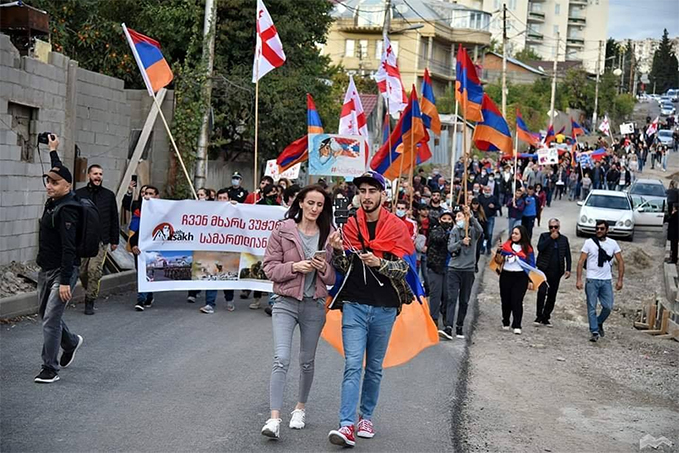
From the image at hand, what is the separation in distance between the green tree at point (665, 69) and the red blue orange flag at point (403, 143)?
480 ft

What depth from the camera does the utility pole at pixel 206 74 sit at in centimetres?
1992

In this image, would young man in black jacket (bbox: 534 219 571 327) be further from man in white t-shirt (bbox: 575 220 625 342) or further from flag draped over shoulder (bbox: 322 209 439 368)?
→ flag draped over shoulder (bbox: 322 209 439 368)

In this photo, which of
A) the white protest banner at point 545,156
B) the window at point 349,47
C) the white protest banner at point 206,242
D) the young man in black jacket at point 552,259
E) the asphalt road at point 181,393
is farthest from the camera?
the window at point 349,47

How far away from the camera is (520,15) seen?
344 feet

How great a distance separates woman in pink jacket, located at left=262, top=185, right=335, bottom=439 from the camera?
717 cm

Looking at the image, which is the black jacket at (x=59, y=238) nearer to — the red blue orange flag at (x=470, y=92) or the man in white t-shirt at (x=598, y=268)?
the man in white t-shirt at (x=598, y=268)

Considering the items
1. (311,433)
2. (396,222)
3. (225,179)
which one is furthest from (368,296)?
(225,179)

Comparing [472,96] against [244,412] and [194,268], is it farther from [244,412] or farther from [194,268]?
[244,412]

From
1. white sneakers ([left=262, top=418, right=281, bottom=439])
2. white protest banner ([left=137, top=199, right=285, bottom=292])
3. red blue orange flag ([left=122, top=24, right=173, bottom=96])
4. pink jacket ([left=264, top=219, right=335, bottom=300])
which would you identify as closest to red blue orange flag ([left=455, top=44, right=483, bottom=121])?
white protest banner ([left=137, top=199, right=285, bottom=292])

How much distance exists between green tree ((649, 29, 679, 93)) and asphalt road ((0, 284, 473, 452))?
501 ft

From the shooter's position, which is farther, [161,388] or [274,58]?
[274,58]

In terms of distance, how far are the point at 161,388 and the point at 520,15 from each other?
102 meters

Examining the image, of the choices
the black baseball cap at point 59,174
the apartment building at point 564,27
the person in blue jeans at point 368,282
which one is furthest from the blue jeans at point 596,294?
the apartment building at point 564,27

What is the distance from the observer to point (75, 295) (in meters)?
13.7
